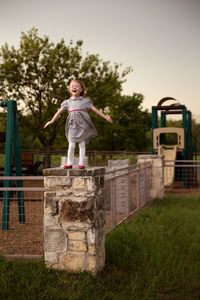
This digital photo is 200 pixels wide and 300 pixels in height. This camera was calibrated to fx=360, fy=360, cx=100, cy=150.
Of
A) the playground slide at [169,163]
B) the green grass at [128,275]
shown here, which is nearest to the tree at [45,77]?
the playground slide at [169,163]

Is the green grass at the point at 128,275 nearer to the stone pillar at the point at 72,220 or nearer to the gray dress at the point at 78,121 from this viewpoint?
the stone pillar at the point at 72,220

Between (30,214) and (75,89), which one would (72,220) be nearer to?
(75,89)

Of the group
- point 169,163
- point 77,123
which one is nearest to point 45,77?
point 169,163

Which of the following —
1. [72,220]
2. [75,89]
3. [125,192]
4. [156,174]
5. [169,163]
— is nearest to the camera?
[72,220]

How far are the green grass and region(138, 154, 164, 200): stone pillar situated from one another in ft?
17.1

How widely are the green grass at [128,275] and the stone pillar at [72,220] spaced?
0.56 feet

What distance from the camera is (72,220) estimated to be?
4.62 meters

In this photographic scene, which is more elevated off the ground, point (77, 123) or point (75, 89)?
point (75, 89)

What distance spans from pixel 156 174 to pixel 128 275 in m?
7.20

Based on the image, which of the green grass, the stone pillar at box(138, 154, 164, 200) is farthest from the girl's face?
the stone pillar at box(138, 154, 164, 200)

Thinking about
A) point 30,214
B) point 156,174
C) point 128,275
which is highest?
point 156,174

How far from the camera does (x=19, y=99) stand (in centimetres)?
2067

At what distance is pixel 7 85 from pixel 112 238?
644 inches

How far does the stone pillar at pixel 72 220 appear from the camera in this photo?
4594 millimetres
